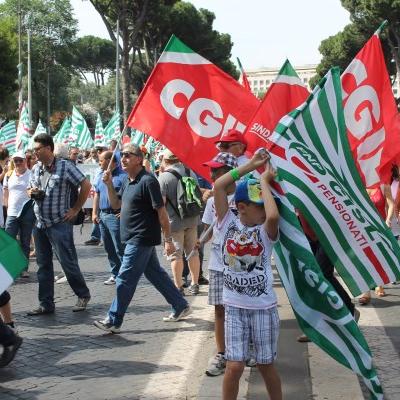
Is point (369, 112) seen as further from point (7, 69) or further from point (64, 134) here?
point (7, 69)

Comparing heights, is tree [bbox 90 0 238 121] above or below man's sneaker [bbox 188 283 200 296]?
above

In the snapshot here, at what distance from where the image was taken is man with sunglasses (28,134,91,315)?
277 inches

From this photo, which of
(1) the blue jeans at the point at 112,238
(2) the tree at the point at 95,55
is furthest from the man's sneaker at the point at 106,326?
(2) the tree at the point at 95,55

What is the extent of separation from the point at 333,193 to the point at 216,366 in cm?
145

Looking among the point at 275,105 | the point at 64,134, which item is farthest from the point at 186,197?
the point at 64,134

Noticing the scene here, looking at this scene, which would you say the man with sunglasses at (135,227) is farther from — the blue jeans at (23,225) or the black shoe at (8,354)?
the blue jeans at (23,225)

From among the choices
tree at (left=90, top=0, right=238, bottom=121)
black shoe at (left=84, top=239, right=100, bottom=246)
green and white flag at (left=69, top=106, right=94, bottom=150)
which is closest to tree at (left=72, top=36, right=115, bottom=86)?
tree at (left=90, top=0, right=238, bottom=121)

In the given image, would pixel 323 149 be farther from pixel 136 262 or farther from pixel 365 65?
pixel 365 65

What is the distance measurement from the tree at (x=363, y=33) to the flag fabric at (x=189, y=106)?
23068 millimetres

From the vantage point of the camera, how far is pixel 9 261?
4.81m

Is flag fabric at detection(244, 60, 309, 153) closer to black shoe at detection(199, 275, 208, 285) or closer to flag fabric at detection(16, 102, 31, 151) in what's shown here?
black shoe at detection(199, 275, 208, 285)

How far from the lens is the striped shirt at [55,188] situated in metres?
7.04

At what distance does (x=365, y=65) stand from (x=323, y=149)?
8.97ft

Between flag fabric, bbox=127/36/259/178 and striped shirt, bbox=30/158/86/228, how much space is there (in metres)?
0.90
